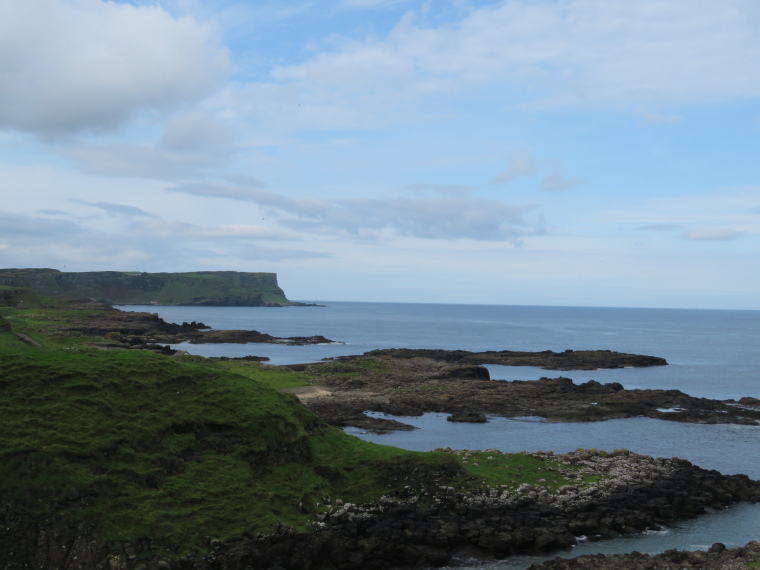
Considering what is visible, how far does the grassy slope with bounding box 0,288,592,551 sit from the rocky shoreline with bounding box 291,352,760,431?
19987 millimetres

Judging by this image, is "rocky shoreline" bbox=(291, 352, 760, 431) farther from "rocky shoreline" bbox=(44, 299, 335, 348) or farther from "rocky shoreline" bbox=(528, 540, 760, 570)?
"rocky shoreline" bbox=(44, 299, 335, 348)

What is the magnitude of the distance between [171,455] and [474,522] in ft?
41.1

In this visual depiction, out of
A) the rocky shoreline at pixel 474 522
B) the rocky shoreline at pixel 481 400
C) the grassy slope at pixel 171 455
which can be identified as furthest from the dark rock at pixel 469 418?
the grassy slope at pixel 171 455

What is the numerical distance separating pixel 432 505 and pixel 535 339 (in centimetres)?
14337

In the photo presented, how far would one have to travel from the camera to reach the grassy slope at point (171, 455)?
882 inches

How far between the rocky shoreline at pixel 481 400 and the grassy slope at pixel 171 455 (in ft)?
65.6

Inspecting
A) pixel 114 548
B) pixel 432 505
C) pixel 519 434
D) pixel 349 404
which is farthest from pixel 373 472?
pixel 349 404

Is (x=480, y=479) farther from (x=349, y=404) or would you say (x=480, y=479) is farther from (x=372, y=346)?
(x=372, y=346)

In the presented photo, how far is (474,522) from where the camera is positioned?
25.9m

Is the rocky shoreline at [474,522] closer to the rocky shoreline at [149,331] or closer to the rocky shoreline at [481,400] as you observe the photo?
the rocky shoreline at [481,400]

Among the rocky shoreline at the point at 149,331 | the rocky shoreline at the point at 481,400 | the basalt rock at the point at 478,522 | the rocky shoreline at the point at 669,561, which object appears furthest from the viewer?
the rocky shoreline at the point at 149,331

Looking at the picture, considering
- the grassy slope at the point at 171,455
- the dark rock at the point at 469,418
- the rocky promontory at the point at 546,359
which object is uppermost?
the grassy slope at the point at 171,455

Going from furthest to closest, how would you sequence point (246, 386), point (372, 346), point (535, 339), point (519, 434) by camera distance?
point (535, 339) < point (372, 346) < point (519, 434) < point (246, 386)

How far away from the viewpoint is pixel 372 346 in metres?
131
